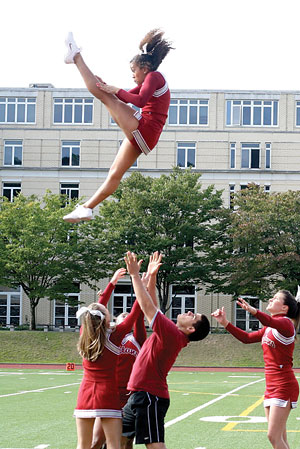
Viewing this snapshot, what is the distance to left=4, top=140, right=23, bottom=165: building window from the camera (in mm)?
56625

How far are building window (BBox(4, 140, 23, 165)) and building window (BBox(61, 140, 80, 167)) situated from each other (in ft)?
10.5

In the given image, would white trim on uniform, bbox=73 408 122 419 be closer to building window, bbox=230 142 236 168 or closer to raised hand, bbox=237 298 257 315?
raised hand, bbox=237 298 257 315

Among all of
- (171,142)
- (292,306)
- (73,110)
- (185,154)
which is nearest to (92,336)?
(292,306)

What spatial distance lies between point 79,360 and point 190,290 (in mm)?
15666

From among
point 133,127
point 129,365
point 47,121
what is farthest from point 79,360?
point 133,127

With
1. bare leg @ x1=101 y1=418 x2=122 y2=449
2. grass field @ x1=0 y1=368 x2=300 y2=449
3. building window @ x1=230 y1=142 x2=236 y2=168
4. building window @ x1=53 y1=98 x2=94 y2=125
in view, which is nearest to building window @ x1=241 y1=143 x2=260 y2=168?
building window @ x1=230 y1=142 x2=236 y2=168

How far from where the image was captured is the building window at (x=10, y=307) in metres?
54.7

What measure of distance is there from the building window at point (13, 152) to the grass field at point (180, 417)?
1297 inches

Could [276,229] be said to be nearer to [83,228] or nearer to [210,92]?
[83,228]

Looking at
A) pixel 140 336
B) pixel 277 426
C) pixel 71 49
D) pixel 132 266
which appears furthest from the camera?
pixel 140 336

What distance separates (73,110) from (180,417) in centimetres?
4322

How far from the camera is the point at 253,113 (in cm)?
5650

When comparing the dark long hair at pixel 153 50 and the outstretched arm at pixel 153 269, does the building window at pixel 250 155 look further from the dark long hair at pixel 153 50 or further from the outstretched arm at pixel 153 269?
the dark long hair at pixel 153 50

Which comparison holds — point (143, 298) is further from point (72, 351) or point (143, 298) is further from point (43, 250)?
point (43, 250)
